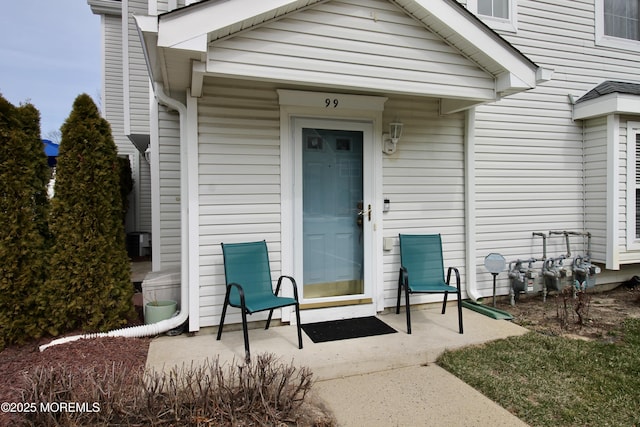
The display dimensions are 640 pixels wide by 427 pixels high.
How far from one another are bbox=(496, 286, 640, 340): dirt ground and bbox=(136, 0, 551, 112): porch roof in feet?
7.75

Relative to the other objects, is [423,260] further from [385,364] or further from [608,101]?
[608,101]

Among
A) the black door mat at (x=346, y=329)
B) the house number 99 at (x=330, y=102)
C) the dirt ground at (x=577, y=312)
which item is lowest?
the dirt ground at (x=577, y=312)

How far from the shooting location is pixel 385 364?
3250mm

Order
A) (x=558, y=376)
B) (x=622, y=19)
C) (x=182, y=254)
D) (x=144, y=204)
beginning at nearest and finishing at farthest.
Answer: (x=558, y=376)
(x=182, y=254)
(x=622, y=19)
(x=144, y=204)

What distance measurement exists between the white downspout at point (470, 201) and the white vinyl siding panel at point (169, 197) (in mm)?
3332

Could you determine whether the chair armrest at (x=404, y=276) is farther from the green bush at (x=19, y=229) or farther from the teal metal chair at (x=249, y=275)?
the green bush at (x=19, y=229)

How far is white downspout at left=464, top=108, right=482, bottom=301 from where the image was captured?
4.77 metres

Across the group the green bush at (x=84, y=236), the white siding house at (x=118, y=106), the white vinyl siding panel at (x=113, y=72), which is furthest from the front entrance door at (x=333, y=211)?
the white vinyl siding panel at (x=113, y=72)

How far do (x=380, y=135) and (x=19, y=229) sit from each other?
135 inches

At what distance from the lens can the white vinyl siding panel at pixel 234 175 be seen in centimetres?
379

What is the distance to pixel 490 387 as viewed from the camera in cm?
285

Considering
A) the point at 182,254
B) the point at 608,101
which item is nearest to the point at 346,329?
the point at 182,254

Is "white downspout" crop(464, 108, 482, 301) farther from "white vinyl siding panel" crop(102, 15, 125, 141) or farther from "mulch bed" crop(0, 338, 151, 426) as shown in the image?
"white vinyl siding panel" crop(102, 15, 125, 141)

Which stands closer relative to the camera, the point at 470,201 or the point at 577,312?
the point at 577,312
